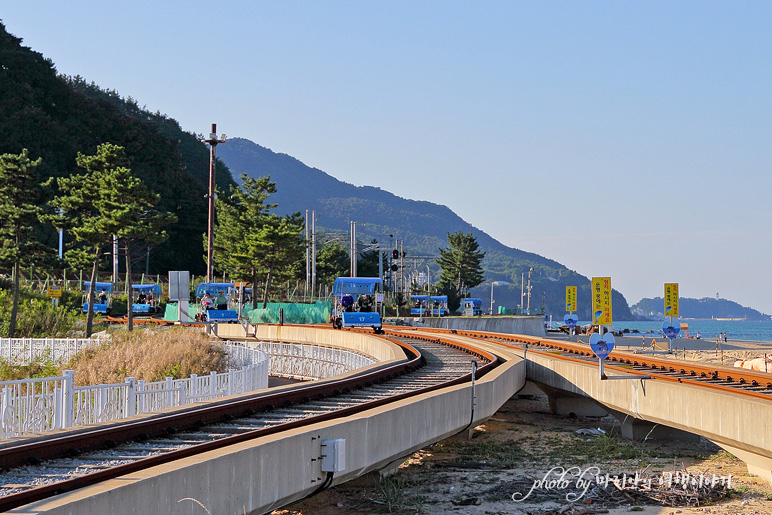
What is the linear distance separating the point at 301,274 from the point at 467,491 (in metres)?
120

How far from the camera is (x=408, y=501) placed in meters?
13.2

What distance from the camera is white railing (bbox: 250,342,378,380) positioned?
109 ft

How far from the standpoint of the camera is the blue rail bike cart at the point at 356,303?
4609 cm

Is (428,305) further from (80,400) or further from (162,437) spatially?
(162,437)

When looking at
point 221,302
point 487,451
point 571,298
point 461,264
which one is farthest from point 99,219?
point 461,264

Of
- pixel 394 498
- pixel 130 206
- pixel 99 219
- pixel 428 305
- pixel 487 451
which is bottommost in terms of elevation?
pixel 487 451

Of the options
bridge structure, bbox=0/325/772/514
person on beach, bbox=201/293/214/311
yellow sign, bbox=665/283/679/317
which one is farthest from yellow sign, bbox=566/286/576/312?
bridge structure, bbox=0/325/772/514

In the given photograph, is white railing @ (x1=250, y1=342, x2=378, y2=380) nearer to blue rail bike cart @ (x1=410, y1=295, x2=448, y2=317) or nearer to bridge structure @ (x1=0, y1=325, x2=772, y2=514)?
bridge structure @ (x1=0, y1=325, x2=772, y2=514)

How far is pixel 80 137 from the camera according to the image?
14062 cm

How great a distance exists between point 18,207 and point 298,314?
20228 mm

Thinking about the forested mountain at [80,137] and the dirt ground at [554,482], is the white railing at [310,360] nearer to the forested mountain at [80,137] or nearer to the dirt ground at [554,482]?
the dirt ground at [554,482]

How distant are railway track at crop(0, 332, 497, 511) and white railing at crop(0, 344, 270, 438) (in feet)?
8.73

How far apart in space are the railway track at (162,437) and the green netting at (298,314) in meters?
39.6

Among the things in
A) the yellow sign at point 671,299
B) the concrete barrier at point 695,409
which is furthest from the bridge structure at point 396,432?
the yellow sign at point 671,299
